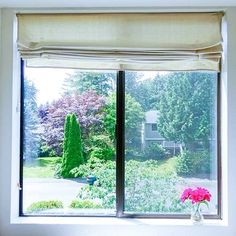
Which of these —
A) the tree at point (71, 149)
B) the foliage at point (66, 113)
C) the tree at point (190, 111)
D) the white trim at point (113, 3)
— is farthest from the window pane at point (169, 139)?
the white trim at point (113, 3)

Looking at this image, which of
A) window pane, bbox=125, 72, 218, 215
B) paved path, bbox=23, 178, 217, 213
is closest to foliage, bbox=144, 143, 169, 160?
window pane, bbox=125, 72, 218, 215

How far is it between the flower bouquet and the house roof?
0.63m

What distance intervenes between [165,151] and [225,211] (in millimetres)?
668

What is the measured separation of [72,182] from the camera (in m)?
2.99

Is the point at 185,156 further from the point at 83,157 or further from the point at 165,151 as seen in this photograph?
the point at 83,157

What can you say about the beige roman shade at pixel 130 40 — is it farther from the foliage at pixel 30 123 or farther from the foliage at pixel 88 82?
the foliage at pixel 30 123

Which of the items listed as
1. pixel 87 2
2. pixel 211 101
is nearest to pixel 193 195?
pixel 211 101

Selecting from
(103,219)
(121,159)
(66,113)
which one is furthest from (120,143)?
(103,219)

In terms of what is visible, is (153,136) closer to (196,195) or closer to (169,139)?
(169,139)

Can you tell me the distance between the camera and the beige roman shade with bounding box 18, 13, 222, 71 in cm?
287

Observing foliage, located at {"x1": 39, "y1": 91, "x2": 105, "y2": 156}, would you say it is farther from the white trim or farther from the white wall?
the white trim

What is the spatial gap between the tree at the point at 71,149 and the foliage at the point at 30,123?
26 centimetres

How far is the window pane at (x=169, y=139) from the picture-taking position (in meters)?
2.95

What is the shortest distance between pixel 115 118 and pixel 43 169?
0.75 metres
